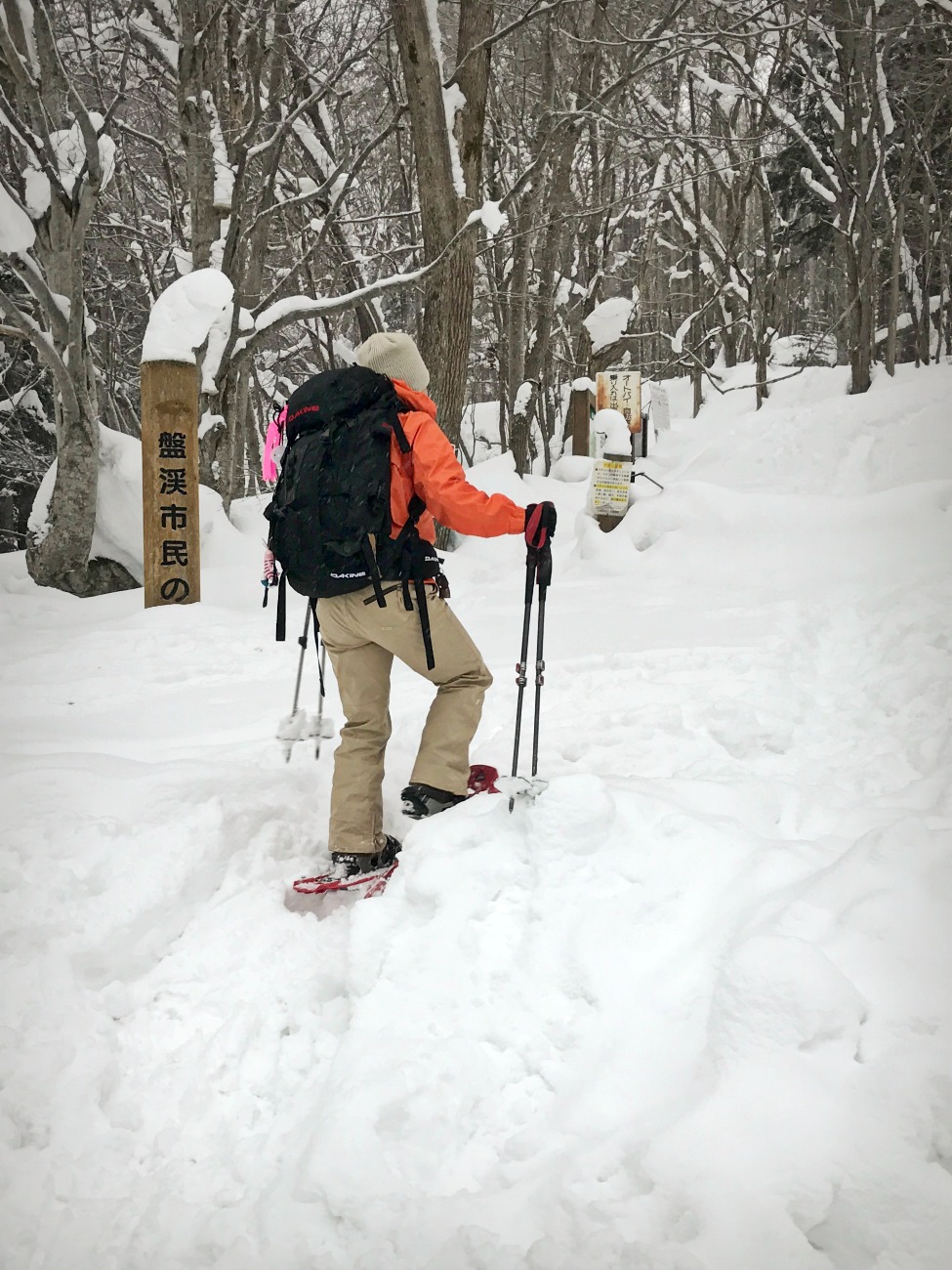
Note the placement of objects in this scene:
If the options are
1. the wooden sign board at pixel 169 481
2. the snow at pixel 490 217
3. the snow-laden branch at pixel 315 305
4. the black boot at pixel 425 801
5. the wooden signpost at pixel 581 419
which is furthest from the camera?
the wooden signpost at pixel 581 419

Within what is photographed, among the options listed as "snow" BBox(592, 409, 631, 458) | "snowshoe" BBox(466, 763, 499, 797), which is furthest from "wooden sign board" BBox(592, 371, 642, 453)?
"snowshoe" BBox(466, 763, 499, 797)

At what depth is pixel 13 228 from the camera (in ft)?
24.9

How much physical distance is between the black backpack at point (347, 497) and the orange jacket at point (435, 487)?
41mm

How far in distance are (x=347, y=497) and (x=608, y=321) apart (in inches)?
468

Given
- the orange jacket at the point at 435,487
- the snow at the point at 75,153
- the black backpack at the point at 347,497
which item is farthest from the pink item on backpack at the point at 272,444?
the snow at the point at 75,153

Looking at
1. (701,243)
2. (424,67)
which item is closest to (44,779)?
(424,67)

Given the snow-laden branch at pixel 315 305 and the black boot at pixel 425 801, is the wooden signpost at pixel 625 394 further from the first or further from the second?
the black boot at pixel 425 801

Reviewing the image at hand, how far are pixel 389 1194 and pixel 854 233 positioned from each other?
15.7m

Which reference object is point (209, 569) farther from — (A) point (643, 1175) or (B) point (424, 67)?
(A) point (643, 1175)

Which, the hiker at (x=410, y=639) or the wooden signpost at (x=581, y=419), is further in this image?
the wooden signpost at (x=581, y=419)

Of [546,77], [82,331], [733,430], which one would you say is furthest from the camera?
[733,430]

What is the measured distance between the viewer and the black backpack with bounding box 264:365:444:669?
2.90 m

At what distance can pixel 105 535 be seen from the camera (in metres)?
8.80

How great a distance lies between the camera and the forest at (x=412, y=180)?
829cm
